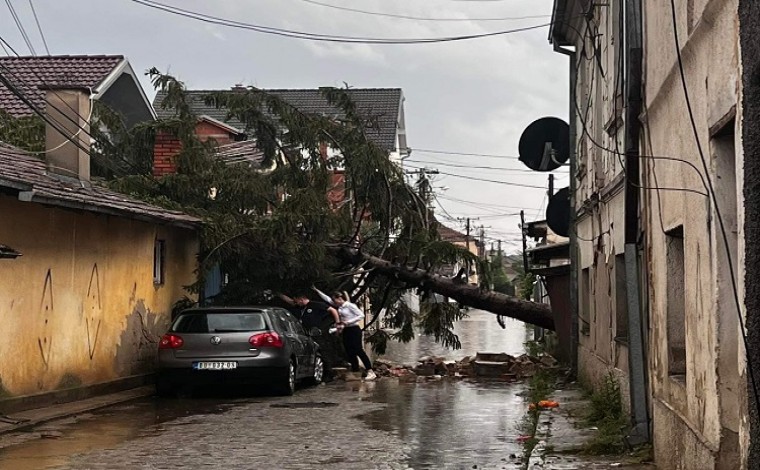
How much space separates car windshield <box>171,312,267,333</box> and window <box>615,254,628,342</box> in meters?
5.98

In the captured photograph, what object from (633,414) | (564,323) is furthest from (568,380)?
(633,414)

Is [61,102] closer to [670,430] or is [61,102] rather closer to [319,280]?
[319,280]

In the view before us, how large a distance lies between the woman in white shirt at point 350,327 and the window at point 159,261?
10.2 feet

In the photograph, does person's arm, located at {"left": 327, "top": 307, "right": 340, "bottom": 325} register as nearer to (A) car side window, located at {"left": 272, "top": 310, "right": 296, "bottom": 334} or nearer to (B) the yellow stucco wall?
(A) car side window, located at {"left": 272, "top": 310, "right": 296, "bottom": 334}

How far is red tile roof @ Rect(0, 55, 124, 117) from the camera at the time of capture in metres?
25.0

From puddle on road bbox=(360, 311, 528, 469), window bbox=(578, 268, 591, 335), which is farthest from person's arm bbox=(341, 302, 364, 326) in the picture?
window bbox=(578, 268, 591, 335)

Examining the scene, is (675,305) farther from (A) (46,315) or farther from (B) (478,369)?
(B) (478,369)

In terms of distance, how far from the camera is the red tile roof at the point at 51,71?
2502 centimetres

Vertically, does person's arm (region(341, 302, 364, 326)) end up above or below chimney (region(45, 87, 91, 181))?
below

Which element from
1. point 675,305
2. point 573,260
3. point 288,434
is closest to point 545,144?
point 573,260

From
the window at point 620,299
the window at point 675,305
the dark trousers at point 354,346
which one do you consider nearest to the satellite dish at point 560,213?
the dark trousers at point 354,346

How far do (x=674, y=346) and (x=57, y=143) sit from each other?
1175 cm

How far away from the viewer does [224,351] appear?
1681 centimetres

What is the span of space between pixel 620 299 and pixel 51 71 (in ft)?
55.4
